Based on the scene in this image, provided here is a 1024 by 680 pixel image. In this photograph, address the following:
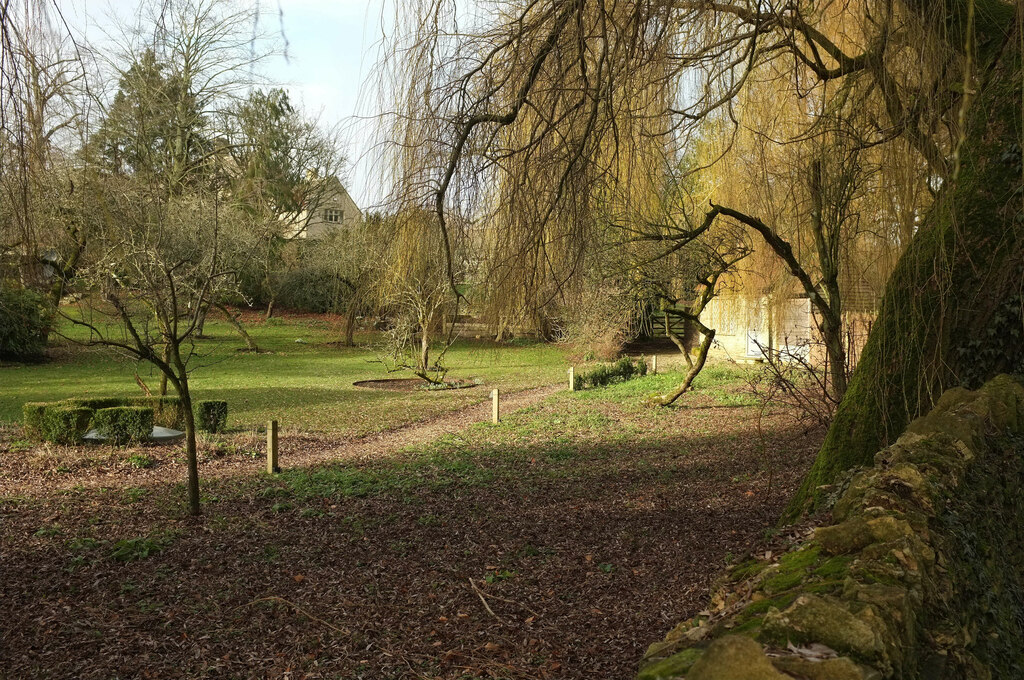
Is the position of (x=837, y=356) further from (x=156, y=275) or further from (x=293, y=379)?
(x=293, y=379)

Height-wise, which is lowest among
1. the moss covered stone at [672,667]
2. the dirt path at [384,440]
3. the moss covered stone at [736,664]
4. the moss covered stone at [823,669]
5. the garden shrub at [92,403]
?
the dirt path at [384,440]

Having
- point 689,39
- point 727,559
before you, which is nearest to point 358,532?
point 727,559

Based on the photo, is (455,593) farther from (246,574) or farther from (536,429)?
(536,429)

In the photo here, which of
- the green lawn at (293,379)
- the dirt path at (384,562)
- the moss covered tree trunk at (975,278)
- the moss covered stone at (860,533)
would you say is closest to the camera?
the moss covered stone at (860,533)

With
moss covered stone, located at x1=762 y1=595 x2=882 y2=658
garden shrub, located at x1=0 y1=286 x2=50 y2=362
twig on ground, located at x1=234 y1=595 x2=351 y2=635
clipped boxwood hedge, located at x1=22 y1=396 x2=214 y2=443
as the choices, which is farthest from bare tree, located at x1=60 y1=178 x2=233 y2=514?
moss covered stone, located at x1=762 y1=595 x2=882 y2=658

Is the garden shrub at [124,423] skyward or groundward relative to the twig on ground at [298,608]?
skyward

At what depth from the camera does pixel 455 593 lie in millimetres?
5613

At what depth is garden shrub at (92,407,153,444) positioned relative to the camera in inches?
430

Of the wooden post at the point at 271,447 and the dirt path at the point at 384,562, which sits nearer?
the dirt path at the point at 384,562

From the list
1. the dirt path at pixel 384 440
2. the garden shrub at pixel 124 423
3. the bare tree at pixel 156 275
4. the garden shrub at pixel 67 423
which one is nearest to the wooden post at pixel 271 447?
the dirt path at pixel 384 440

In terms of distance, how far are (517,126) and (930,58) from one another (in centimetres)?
194

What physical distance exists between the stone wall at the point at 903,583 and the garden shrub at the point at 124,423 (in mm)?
9632

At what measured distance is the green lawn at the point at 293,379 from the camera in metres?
15.0

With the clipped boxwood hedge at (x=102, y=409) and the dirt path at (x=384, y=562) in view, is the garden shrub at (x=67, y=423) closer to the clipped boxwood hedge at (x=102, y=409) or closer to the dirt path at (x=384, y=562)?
the clipped boxwood hedge at (x=102, y=409)
